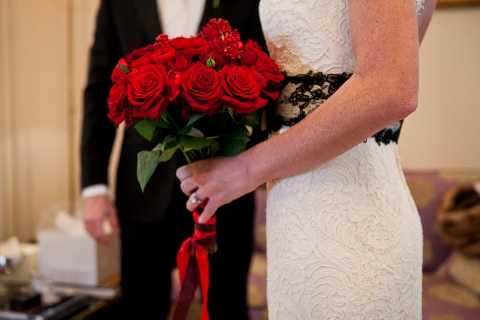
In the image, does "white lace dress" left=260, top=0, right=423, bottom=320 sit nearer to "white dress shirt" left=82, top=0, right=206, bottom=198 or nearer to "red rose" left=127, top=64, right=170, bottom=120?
"red rose" left=127, top=64, right=170, bottom=120

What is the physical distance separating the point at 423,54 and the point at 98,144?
1727 millimetres

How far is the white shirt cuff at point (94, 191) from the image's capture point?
1528 millimetres

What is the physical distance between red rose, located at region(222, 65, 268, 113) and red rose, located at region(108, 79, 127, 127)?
16 centimetres

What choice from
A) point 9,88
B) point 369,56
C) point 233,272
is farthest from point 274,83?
point 9,88

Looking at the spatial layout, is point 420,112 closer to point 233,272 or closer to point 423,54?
point 423,54

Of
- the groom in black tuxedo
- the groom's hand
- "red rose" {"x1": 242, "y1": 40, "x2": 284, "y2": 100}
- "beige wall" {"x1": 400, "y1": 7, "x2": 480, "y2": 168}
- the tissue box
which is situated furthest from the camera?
"beige wall" {"x1": 400, "y1": 7, "x2": 480, "y2": 168}

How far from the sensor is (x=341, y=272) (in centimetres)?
80

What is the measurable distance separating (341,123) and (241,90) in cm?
15

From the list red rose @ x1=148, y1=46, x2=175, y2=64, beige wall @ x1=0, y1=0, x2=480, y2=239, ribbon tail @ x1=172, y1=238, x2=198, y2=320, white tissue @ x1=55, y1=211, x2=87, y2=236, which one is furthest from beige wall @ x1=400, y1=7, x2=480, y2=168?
red rose @ x1=148, y1=46, x2=175, y2=64

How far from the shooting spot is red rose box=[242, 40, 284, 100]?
81 cm

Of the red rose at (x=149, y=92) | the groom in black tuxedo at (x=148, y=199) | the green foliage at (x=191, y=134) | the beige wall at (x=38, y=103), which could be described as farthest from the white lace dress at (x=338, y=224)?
the beige wall at (x=38, y=103)

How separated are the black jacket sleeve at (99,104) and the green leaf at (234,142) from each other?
76 centimetres

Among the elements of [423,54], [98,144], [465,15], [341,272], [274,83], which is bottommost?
[341,272]

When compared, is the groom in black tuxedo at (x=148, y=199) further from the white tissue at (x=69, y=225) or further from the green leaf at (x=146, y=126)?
the white tissue at (x=69, y=225)
